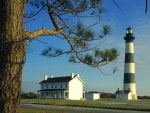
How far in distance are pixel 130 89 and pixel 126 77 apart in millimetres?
2466

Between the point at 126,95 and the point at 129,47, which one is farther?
the point at 126,95

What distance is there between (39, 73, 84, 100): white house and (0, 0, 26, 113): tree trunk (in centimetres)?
7906

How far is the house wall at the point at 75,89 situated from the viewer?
8569 centimetres

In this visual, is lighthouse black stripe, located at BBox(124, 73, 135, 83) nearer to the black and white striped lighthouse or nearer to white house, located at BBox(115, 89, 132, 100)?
the black and white striped lighthouse

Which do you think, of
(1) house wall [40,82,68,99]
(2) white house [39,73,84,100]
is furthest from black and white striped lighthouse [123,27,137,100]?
(1) house wall [40,82,68,99]

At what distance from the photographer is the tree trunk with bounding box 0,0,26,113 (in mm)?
4766

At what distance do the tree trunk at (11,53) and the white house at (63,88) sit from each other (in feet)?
259

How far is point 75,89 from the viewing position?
86688 mm

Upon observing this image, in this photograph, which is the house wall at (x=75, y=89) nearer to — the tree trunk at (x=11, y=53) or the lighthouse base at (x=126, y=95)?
the lighthouse base at (x=126, y=95)

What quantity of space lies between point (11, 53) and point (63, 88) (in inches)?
3244

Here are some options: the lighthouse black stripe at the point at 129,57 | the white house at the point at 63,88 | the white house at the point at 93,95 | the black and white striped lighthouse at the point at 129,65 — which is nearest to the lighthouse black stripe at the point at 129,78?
the black and white striped lighthouse at the point at 129,65

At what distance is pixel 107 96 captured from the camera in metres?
90.7

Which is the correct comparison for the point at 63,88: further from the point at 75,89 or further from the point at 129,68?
the point at 129,68

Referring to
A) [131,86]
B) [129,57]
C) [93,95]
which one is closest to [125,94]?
[131,86]
